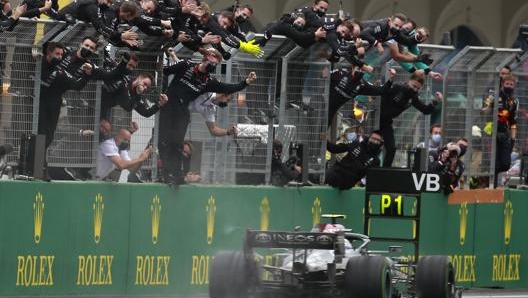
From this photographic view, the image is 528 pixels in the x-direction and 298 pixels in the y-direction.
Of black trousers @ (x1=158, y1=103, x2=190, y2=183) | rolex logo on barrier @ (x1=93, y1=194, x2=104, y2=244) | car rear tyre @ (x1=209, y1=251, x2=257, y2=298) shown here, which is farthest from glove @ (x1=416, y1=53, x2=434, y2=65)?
car rear tyre @ (x1=209, y1=251, x2=257, y2=298)

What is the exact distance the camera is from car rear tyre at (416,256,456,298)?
17.3 metres

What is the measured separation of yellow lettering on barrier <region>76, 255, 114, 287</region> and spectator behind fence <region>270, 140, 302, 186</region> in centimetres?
293

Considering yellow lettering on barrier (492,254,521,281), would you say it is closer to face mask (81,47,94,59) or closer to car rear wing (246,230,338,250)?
car rear wing (246,230,338,250)

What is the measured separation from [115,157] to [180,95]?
112 cm

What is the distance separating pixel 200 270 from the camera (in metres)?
19.2

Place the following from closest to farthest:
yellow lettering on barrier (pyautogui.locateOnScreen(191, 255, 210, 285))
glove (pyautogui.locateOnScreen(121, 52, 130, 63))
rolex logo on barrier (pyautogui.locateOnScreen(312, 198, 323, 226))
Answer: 1. glove (pyautogui.locateOnScreen(121, 52, 130, 63))
2. yellow lettering on barrier (pyautogui.locateOnScreen(191, 255, 210, 285))
3. rolex logo on barrier (pyautogui.locateOnScreen(312, 198, 323, 226))

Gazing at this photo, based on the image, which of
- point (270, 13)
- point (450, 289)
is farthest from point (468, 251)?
point (270, 13)

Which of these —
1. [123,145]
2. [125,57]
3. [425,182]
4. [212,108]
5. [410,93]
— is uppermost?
[125,57]

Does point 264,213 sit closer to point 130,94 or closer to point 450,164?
point 130,94

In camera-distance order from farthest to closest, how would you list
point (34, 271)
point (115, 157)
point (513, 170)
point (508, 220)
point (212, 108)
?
point (513, 170) → point (508, 220) → point (212, 108) → point (115, 157) → point (34, 271)

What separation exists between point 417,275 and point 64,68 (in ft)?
15.0

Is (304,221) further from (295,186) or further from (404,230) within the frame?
(404,230)

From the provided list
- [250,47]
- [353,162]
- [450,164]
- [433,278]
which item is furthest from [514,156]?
[433,278]

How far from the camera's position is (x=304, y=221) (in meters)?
20.4
